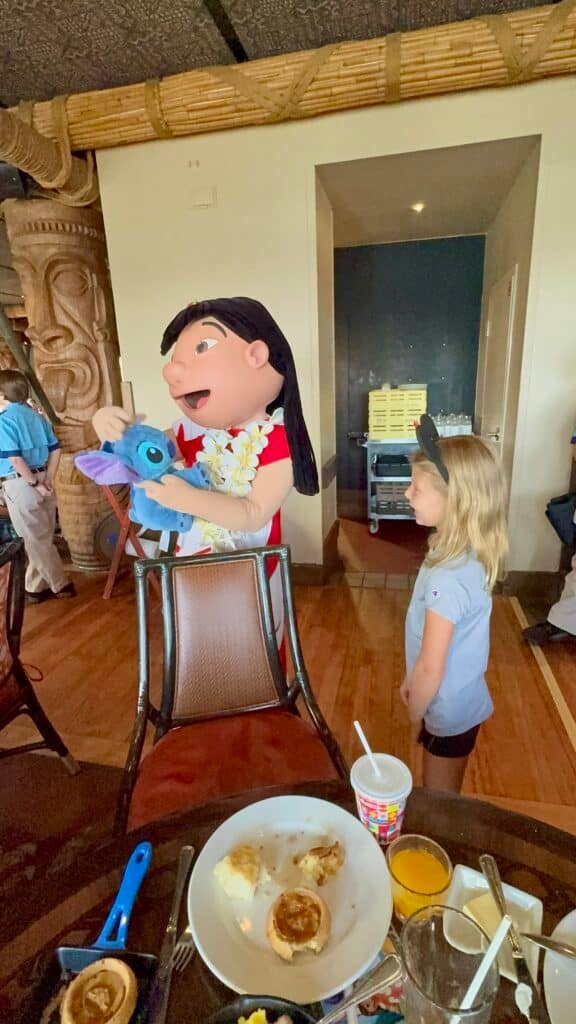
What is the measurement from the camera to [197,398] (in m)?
1.24

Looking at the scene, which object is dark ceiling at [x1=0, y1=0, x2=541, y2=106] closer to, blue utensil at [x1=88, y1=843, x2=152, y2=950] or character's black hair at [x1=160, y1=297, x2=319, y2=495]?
character's black hair at [x1=160, y1=297, x2=319, y2=495]

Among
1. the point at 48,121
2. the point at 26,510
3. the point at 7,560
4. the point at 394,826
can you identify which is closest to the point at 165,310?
the point at 48,121

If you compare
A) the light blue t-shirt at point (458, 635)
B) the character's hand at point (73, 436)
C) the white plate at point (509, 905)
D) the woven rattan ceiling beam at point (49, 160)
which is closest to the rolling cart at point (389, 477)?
the character's hand at point (73, 436)

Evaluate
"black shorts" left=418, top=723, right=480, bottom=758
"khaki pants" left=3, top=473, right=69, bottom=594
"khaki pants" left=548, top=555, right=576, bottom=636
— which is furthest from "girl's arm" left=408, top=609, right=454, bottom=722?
"khaki pants" left=3, top=473, right=69, bottom=594

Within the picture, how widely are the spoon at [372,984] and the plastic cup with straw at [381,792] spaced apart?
161 mm

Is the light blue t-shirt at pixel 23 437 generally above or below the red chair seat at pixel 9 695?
above

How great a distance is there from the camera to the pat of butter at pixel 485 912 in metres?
0.56

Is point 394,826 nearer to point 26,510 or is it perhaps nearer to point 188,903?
point 188,903

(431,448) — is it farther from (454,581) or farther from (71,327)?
(71,327)

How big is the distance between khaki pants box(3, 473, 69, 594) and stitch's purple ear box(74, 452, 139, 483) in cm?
183

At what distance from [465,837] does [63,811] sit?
132cm

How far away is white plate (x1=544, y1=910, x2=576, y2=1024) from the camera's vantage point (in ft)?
1.60

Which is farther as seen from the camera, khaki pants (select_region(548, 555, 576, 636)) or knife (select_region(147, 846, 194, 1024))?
khaki pants (select_region(548, 555, 576, 636))

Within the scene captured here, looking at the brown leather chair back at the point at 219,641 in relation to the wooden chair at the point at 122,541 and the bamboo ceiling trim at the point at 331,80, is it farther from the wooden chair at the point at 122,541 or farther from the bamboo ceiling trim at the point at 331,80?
the bamboo ceiling trim at the point at 331,80
